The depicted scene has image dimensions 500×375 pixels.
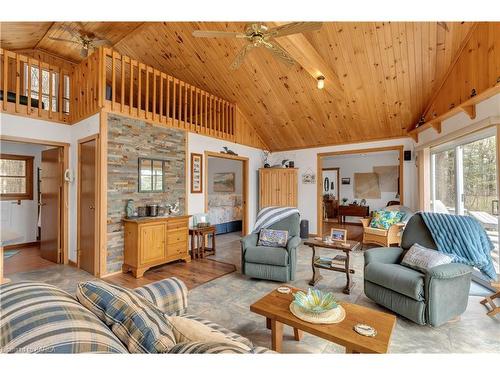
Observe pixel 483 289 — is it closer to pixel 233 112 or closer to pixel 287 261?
pixel 287 261

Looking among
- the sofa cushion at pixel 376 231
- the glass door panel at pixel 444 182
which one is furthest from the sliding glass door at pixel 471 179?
the sofa cushion at pixel 376 231

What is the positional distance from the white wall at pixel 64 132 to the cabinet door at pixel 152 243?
4.42 ft

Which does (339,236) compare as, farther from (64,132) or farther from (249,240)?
(64,132)

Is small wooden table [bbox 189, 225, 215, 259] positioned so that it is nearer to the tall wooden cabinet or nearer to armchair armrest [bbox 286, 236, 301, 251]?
the tall wooden cabinet

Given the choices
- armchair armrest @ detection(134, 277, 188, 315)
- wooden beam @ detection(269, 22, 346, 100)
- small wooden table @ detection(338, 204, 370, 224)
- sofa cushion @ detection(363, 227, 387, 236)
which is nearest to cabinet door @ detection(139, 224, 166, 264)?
armchair armrest @ detection(134, 277, 188, 315)

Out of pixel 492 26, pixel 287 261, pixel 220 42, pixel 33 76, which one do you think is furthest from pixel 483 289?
pixel 33 76

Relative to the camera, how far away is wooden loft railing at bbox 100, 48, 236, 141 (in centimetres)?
353

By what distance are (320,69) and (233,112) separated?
96.5 inches

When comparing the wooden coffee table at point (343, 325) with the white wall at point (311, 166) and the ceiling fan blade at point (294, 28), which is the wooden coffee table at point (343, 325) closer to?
the ceiling fan blade at point (294, 28)

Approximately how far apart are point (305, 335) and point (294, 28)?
278 centimetres

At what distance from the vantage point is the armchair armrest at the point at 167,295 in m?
1.46

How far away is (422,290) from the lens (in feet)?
6.78

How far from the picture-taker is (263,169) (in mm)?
6262

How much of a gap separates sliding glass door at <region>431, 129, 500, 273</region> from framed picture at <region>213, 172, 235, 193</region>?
5.20 meters
